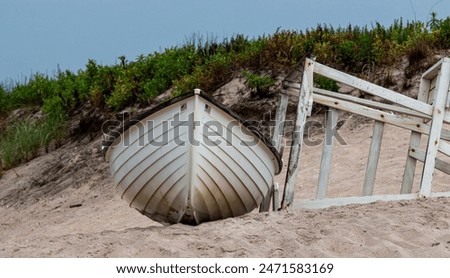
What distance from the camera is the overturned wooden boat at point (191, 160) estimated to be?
27.0 feet

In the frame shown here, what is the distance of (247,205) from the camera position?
28.9 feet

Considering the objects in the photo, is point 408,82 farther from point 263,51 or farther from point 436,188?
point 436,188

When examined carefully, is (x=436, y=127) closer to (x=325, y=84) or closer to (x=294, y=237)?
(x=294, y=237)

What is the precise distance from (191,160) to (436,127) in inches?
100

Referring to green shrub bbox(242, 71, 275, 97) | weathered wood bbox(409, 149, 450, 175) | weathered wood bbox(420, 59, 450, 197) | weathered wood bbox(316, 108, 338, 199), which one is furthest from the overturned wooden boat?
green shrub bbox(242, 71, 275, 97)

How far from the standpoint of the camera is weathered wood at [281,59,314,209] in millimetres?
8961

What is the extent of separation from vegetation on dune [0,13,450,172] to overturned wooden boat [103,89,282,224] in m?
6.54

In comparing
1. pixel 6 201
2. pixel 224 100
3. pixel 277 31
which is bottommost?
pixel 6 201

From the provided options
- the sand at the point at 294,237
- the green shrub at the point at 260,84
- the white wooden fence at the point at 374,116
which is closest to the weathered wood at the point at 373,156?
the white wooden fence at the point at 374,116

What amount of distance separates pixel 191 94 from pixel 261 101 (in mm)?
7560

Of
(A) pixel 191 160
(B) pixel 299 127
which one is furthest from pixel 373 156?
(A) pixel 191 160

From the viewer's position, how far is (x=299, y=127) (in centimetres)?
893

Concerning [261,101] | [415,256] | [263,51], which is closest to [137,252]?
[415,256]

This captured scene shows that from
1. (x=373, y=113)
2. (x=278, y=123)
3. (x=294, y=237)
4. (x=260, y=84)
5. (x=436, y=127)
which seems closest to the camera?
(x=294, y=237)
